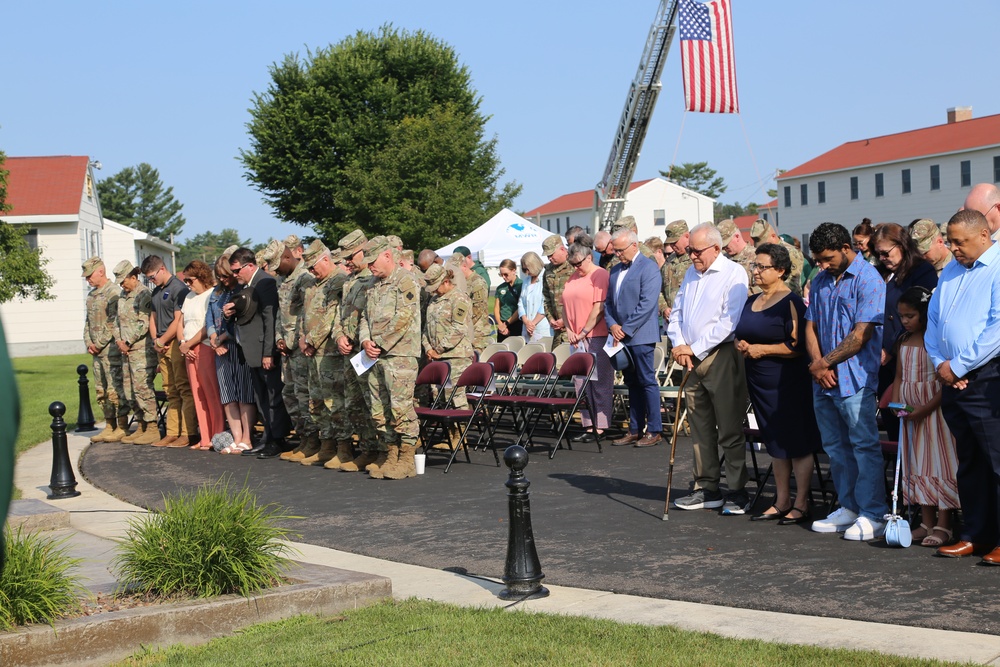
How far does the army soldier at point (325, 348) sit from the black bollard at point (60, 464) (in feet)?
8.69

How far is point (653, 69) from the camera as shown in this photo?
35.6m

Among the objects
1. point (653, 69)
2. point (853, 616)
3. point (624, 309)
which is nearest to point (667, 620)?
point (853, 616)

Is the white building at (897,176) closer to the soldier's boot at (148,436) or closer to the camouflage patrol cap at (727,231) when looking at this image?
the camouflage patrol cap at (727,231)

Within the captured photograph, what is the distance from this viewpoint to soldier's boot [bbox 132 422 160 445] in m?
15.1

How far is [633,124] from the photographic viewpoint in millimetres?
37219

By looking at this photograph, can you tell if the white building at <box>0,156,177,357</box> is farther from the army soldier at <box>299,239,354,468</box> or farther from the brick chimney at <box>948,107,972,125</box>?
the brick chimney at <box>948,107,972,125</box>

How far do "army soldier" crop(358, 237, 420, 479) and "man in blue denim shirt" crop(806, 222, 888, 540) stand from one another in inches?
184

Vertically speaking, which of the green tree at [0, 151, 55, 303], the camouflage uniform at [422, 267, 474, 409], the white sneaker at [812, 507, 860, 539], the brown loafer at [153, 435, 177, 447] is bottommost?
the white sneaker at [812, 507, 860, 539]

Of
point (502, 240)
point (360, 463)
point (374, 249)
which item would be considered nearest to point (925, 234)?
point (374, 249)

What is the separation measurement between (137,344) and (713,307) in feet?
29.8

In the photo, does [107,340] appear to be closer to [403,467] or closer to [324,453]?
[324,453]

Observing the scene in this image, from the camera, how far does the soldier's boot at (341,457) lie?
40.0ft

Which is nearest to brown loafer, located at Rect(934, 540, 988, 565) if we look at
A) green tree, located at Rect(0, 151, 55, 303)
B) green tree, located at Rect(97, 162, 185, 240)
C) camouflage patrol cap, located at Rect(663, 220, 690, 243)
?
camouflage patrol cap, located at Rect(663, 220, 690, 243)

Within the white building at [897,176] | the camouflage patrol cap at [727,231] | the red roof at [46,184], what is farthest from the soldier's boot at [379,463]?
the white building at [897,176]
